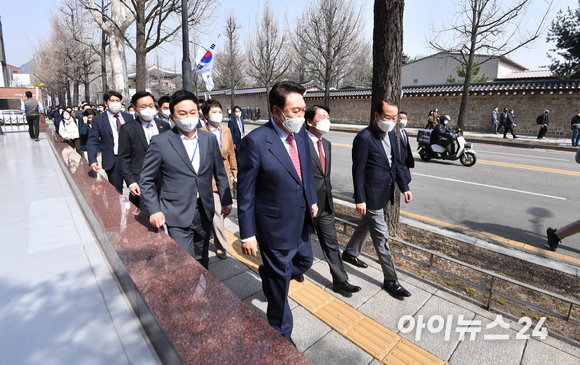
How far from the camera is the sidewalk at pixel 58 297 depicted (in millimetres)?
2137

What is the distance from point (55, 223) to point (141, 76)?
762 cm

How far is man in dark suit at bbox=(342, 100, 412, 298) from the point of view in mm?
3234

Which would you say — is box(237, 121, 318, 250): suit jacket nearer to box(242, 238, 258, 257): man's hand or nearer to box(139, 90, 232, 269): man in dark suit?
box(242, 238, 258, 257): man's hand

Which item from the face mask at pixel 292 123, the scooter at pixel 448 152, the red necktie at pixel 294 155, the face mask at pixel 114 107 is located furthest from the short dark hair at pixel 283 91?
the scooter at pixel 448 152

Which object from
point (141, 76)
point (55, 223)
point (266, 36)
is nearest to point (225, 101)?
point (266, 36)

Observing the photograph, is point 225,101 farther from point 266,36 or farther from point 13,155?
point 13,155

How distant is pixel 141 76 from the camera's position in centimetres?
1064

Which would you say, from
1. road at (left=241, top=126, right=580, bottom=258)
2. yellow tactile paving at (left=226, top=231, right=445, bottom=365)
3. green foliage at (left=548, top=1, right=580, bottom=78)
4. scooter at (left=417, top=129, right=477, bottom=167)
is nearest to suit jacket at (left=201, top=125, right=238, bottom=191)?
yellow tactile paving at (left=226, top=231, right=445, bottom=365)

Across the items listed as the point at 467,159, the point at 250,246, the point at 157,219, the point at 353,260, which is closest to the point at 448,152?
the point at 467,159

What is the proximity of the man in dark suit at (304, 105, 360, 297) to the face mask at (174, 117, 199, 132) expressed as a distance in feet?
3.62

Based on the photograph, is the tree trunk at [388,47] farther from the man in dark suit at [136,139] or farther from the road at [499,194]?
the man in dark suit at [136,139]

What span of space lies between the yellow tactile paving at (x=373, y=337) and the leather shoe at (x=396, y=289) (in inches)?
19.6

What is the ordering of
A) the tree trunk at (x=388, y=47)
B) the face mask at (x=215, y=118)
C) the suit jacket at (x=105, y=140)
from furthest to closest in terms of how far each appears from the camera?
1. the suit jacket at (x=105, y=140)
2. the face mask at (x=215, y=118)
3. the tree trunk at (x=388, y=47)

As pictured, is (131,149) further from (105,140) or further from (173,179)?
(173,179)
